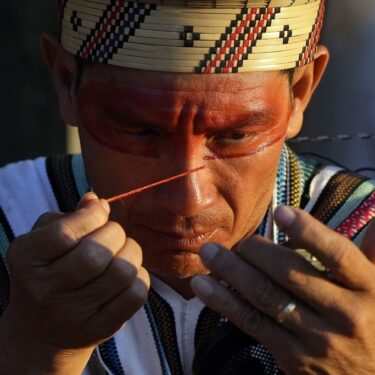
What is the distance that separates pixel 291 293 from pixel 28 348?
2.29 ft

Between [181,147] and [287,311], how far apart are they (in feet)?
1.79

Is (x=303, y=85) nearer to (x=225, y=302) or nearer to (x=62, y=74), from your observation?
(x=62, y=74)

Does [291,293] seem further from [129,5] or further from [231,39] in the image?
[129,5]

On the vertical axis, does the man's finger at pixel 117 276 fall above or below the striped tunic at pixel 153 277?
above

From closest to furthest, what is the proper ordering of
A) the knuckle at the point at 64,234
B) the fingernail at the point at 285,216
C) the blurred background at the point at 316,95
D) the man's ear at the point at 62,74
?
the fingernail at the point at 285,216 < the knuckle at the point at 64,234 < the man's ear at the point at 62,74 < the blurred background at the point at 316,95

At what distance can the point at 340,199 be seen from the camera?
290 cm

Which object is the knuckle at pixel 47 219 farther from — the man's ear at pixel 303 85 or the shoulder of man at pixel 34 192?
the man's ear at pixel 303 85

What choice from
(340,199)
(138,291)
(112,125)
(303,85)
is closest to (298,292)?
(138,291)

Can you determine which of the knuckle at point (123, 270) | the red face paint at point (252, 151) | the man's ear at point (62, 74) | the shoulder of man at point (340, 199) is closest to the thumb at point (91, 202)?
the knuckle at point (123, 270)

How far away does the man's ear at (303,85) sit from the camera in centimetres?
261

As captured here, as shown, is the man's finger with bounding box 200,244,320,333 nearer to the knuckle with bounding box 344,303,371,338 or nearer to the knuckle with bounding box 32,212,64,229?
the knuckle with bounding box 344,303,371,338

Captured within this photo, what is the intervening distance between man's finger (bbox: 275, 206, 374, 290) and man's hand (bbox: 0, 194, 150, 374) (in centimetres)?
36

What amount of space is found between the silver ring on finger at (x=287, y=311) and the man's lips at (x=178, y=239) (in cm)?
47

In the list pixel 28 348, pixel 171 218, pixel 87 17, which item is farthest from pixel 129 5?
pixel 28 348
